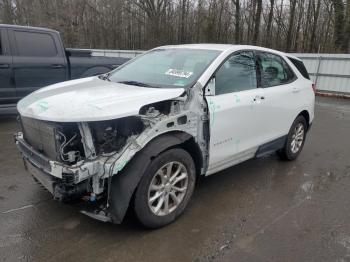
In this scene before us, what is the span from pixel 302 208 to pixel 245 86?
4.98 ft

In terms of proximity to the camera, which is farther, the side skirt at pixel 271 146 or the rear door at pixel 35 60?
the rear door at pixel 35 60


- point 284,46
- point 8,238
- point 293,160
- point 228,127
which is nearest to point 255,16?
point 284,46

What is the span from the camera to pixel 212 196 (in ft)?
13.0

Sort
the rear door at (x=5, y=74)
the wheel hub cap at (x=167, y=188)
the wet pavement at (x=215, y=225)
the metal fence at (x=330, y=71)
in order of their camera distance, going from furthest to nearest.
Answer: the metal fence at (x=330, y=71) < the rear door at (x=5, y=74) < the wheel hub cap at (x=167, y=188) < the wet pavement at (x=215, y=225)

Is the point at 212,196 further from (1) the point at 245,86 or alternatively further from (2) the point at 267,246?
(1) the point at 245,86

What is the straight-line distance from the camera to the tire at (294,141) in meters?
5.02

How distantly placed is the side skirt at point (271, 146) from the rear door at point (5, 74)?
4884 millimetres

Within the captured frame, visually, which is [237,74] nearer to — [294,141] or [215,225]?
[215,225]

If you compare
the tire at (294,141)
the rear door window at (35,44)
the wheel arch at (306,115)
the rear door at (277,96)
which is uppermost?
the rear door window at (35,44)

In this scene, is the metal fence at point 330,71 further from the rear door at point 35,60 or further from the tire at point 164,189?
the tire at point 164,189

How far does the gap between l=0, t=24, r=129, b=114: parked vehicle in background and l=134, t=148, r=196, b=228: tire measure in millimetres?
4603

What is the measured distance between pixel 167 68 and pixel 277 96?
155cm

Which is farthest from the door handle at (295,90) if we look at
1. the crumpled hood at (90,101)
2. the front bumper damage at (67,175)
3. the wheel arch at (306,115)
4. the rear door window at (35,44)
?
the rear door window at (35,44)

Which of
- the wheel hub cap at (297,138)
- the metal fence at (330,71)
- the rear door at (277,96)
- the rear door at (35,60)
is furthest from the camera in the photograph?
the metal fence at (330,71)
